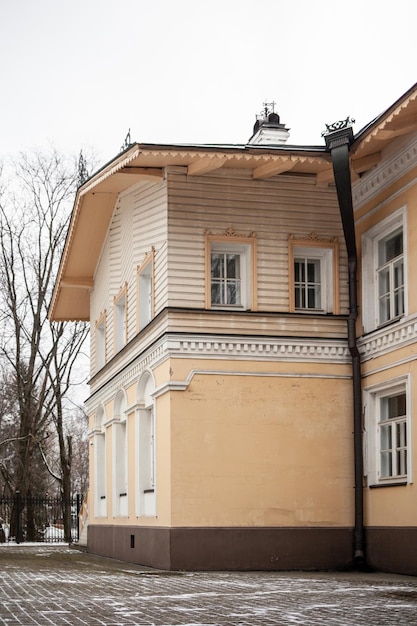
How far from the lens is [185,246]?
65.0ft

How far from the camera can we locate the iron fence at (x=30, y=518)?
1557 inches

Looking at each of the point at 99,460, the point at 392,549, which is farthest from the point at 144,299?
the point at 392,549

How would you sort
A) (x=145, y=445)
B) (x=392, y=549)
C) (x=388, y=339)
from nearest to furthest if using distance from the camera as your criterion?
(x=392, y=549)
(x=388, y=339)
(x=145, y=445)

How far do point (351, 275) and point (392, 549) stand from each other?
5.13 meters

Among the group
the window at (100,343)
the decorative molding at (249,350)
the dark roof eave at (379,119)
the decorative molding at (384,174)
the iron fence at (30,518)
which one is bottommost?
the iron fence at (30,518)

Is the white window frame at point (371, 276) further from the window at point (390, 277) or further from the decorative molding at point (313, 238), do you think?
the decorative molding at point (313, 238)

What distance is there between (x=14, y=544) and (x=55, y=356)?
8.18 m

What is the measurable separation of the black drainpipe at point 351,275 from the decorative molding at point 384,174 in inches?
22.2

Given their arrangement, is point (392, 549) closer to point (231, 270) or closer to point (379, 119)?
point (231, 270)

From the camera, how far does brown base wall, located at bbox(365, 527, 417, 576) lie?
17094mm

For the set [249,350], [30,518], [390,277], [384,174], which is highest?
[384,174]

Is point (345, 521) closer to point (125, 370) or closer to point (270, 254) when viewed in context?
point (270, 254)

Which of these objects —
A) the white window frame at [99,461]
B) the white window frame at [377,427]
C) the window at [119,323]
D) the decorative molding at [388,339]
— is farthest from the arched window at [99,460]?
the decorative molding at [388,339]

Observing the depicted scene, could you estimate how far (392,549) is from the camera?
17.8m
